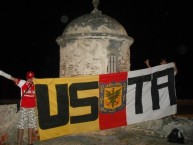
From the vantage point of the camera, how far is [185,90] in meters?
38.1

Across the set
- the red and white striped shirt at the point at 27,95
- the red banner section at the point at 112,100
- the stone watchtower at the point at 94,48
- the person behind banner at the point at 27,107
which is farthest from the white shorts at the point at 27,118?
the stone watchtower at the point at 94,48

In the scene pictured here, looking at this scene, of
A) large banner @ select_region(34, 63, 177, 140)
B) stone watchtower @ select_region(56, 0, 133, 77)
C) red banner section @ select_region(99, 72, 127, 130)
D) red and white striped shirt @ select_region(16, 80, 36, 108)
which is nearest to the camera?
red and white striped shirt @ select_region(16, 80, 36, 108)

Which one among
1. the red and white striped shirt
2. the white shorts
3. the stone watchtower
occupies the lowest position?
the white shorts

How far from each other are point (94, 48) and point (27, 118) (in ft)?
12.9

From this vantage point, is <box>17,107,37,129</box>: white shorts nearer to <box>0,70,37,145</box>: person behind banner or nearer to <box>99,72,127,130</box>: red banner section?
<box>0,70,37,145</box>: person behind banner

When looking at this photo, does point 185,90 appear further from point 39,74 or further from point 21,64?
point 21,64

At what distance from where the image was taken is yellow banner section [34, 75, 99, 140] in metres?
8.29

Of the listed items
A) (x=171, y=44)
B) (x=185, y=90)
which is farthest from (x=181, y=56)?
(x=185, y=90)

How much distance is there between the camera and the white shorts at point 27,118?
7.80 m

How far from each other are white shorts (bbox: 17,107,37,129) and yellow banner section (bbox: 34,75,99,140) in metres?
0.34

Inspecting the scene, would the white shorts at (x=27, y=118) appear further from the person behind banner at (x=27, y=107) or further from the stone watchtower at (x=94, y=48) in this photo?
the stone watchtower at (x=94, y=48)

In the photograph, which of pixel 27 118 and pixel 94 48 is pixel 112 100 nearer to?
pixel 94 48

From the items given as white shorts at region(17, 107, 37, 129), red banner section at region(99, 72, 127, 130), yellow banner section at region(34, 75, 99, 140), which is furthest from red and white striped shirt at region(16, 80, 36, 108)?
red banner section at region(99, 72, 127, 130)

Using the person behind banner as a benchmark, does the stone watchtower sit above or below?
above
